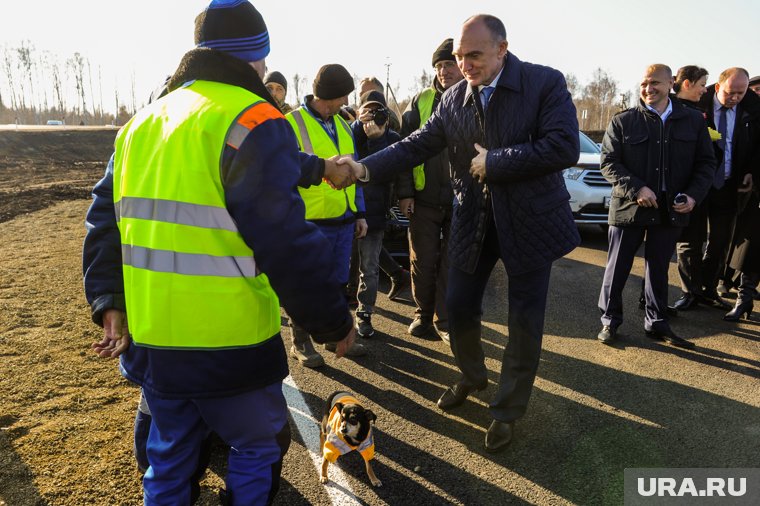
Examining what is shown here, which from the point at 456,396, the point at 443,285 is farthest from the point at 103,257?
the point at 443,285

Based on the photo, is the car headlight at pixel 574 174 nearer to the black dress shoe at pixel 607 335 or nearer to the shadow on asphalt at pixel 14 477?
the black dress shoe at pixel 607 335

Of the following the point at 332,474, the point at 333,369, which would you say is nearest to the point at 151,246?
the point at 332,474

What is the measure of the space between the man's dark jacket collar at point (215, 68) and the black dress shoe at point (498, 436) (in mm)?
2275

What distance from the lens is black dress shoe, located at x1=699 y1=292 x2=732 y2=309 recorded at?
5.72m

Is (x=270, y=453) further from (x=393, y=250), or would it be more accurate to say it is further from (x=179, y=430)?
(x=393, y=250)

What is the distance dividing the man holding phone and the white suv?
417 cm

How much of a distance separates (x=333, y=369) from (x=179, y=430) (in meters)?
2.37

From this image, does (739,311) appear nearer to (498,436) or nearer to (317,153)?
(498,436)

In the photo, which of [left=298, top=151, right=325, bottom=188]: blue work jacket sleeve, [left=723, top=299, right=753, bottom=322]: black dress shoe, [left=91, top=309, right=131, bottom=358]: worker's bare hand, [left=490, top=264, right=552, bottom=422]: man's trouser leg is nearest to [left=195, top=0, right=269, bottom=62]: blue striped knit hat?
[left=298, top=151, right=325, bottom=188]: blue work jacket sleeve

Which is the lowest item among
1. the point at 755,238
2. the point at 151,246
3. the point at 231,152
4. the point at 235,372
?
the point at 755,238

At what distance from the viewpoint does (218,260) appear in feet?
5.63

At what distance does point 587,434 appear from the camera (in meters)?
3.28

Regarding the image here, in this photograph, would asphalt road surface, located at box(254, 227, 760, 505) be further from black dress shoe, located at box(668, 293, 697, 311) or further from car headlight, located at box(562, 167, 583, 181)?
car headlight, located at box(562, 167, 583, 181)

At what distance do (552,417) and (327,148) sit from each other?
2.34 m
